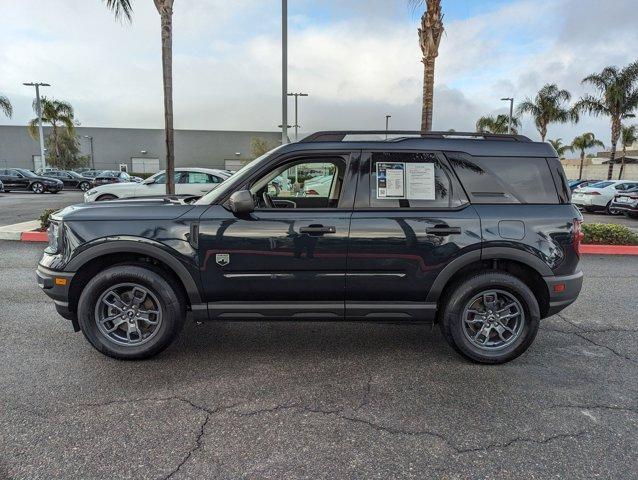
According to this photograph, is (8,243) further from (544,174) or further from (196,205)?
(544,174)

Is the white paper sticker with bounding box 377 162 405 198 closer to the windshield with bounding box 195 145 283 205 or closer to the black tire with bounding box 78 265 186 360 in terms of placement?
the windshield with bounding box 195 145 283 205

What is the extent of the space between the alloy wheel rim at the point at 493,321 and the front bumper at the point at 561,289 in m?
0.29

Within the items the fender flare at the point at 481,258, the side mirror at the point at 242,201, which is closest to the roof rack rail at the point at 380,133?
the side mirror at the point at 242,201

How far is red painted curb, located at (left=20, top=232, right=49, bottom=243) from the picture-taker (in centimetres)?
945

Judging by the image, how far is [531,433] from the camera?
2.84 m

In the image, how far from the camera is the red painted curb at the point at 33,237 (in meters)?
9.45

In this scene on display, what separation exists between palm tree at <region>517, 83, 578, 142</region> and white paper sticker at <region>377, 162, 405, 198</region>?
1482 inches

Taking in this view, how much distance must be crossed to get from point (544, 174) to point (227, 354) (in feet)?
10.4

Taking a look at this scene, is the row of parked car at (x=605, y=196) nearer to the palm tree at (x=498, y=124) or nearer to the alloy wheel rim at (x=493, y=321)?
the alloy wheel rim at (x=493, y=321)

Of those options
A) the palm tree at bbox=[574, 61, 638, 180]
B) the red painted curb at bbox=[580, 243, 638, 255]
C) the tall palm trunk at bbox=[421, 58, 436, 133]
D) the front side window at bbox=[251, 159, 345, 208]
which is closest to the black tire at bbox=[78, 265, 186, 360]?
the front side window at bbox=[251, 159, 345, 208]

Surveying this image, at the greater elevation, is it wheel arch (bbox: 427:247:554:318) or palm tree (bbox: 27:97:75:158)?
palm tree (bbox: 27:97:75:158)

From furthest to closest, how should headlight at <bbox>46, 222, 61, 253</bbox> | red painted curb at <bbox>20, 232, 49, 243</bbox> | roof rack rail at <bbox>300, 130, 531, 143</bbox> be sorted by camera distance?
red painted curb at <bbox>20, 232, 49, 243</bbox>
roof rack rail at <bbox>300, 130, 531, 143</bbox>
headlight at <bbox>46, 222, 61, 253</bbox>

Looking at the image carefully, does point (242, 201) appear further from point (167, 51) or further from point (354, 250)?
point (167, 51)

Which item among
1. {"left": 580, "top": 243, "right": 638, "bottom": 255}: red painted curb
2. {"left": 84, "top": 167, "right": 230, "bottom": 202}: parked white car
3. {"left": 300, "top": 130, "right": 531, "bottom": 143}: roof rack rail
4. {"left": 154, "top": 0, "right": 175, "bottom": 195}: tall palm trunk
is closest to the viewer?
{"left": 300, "top": 130, "right": 531, "bottom": 143}: roof rack rail
